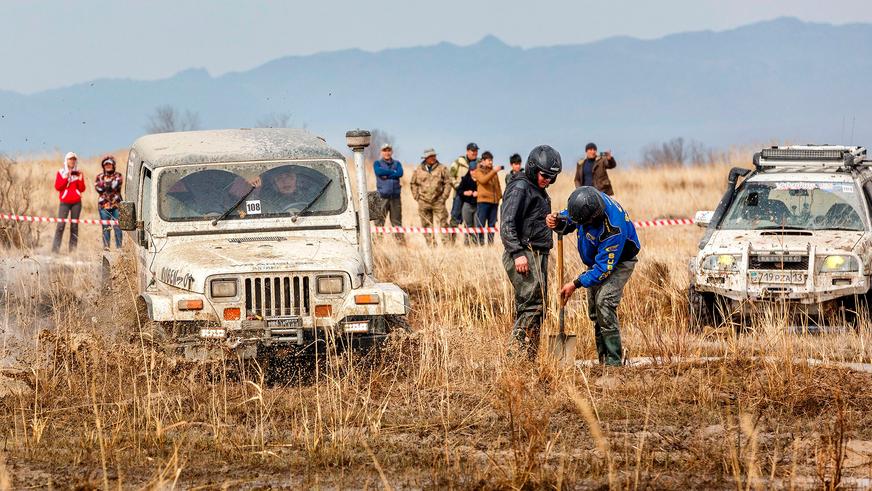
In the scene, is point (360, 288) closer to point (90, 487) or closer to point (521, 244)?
point (521, 244)

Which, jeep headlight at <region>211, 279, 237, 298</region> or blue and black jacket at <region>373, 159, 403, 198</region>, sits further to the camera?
blue and black jacket at <region>373, 159, 403, 198</region>

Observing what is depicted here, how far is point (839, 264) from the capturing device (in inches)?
482

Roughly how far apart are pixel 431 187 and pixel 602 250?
1115 cm

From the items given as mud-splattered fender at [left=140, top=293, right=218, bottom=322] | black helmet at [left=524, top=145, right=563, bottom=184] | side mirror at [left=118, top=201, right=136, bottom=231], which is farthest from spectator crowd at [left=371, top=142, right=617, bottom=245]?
mud-splattered fender at [left=140, top=293, right=218, bottom=322]

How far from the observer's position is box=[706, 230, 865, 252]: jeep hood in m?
12.3

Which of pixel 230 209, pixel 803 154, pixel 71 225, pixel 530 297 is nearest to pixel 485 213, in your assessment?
pixel 71 225

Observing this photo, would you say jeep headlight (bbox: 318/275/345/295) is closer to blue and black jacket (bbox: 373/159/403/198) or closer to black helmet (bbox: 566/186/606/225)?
black helmet (bbox: 566/186/606/225)

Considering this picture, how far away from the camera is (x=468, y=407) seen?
352 inches

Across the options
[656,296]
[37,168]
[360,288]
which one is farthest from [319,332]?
[37,168]

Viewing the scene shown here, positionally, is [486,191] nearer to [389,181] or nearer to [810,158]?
[389,181]

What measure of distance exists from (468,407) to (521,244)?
1.82 metres

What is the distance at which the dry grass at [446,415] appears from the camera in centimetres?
725

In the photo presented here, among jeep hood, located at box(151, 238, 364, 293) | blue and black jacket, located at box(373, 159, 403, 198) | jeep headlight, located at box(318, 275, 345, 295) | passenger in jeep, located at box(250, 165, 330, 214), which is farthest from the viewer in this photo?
blue and black jacket, located at box(373, 159, 403, 198)

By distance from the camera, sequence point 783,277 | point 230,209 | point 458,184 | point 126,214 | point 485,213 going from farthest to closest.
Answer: point 458,184, point 485,213, point 783,277, point 230,209, point 126,214
